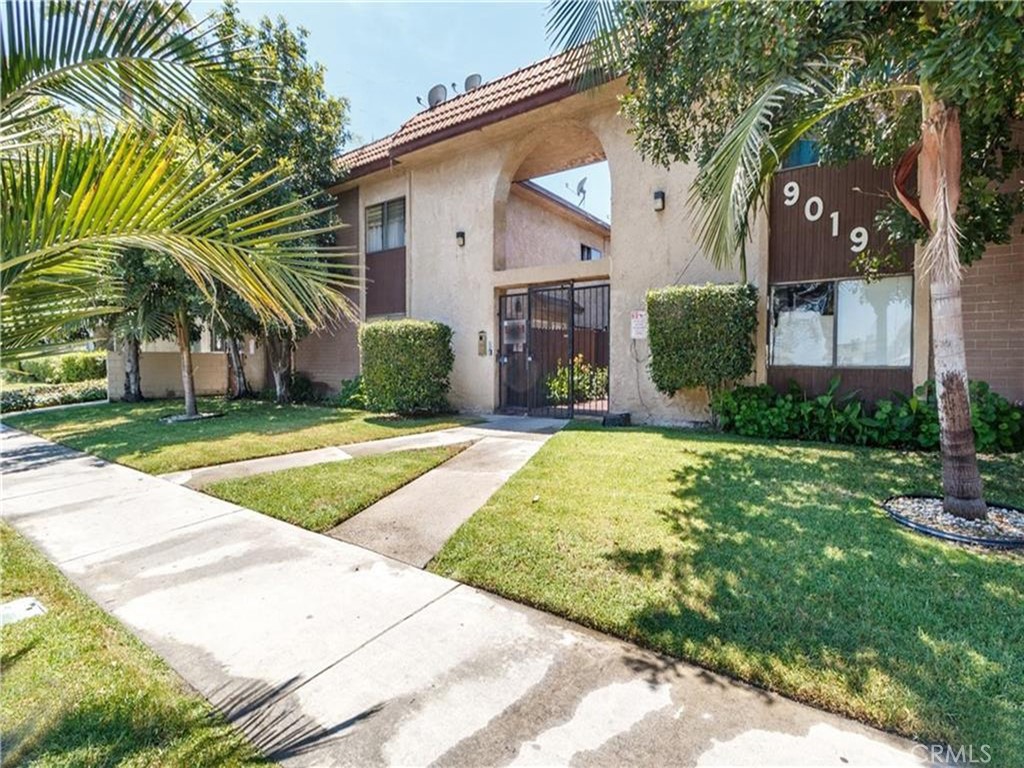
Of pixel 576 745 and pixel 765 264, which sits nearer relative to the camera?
pixel 576 745

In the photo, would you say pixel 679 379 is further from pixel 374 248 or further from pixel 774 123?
pixel 374 248

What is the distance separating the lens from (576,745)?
1995 millimetres

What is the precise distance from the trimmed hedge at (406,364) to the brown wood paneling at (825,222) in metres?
6.31

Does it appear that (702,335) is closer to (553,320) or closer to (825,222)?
(825,222)

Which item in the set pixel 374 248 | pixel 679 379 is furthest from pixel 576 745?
pixel 374 248

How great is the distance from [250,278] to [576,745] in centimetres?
262

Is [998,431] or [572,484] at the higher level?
[998,431]

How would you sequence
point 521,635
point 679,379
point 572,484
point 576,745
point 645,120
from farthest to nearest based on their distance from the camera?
point 679,379 < point 645,120 < point 572,484 < point 521,635 < point 576,745

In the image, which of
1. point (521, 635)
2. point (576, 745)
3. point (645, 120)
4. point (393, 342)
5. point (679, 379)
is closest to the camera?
point (576, 745)

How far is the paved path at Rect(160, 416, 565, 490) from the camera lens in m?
6.16

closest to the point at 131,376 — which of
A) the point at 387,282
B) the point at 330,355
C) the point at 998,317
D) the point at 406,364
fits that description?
the point at 330,355

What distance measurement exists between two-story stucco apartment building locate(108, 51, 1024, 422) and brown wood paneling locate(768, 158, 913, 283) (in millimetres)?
21

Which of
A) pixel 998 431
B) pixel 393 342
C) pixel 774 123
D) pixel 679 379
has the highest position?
pixel 774 123

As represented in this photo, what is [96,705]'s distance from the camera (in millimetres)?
2211
